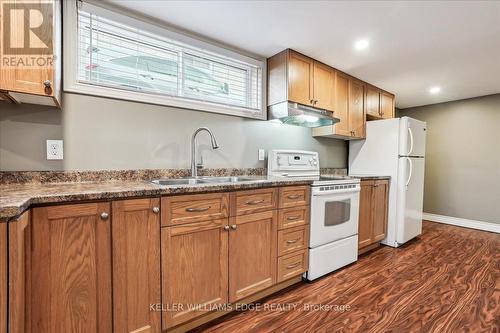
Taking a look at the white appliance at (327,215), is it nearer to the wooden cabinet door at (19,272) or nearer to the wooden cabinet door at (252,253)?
the wooden cabinet door at (252,253)

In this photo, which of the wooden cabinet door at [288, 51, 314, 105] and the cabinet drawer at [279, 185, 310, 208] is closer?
the cabinet drawer at [279, 185, 310, 208]

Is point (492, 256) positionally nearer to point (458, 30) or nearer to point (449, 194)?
point (449, 194)

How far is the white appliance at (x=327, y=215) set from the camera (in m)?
2.10

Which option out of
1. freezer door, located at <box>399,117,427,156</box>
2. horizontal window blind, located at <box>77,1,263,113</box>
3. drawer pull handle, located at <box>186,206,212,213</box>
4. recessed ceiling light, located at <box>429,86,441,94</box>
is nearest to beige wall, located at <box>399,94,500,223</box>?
recessed ceiling light, located at <box>429,86,441,94</box>

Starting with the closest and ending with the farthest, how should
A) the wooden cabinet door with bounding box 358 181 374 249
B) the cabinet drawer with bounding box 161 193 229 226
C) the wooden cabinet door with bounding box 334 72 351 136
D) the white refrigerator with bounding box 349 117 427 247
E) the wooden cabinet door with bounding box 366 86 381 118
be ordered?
the cabinet drawer with bounding box 161 193 229 226, the wooden cabinet door with bounding box 358 181 374 249, the wooden cabinet door with bounding box 334 72 351 136, the white refrigerator with bounding box 349 117 427 247, the wooden cabinet door with bounding box 366 86 381 118

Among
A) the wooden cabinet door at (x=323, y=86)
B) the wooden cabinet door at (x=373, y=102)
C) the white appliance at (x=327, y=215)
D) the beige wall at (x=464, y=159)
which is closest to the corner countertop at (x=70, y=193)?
the white appliance at (x=327, y=215)

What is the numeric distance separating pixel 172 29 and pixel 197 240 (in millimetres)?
1702

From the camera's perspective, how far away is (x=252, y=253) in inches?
66.9

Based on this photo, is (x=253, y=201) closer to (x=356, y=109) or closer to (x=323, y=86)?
(x=323, y=86)

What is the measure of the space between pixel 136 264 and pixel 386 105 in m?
3.92

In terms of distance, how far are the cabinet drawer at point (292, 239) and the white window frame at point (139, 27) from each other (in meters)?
1.21

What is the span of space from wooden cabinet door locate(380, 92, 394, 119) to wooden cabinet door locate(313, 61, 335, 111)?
1.28m

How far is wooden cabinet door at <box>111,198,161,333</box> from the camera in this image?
1188 mm

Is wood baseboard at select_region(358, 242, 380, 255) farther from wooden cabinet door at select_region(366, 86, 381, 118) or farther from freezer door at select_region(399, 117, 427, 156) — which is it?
wooden cabinet door at select_region(366, 86, 381, 118)
